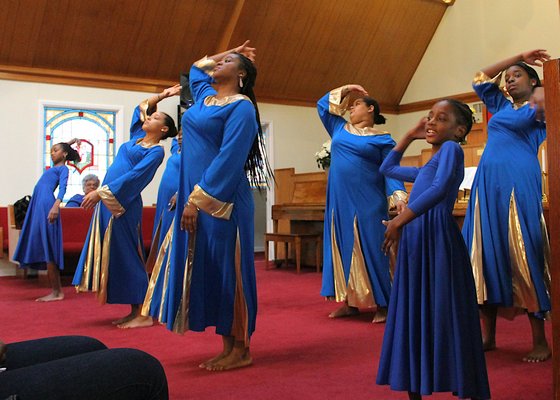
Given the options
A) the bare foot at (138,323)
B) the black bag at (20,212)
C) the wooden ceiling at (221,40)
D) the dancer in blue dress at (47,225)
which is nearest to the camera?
the bare foot at (138,323)

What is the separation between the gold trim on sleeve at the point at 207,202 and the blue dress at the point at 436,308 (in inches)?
34.2

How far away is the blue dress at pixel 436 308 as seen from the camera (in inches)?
74.6

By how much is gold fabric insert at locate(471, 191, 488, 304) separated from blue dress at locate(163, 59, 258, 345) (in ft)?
3.43

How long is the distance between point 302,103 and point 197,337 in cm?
721

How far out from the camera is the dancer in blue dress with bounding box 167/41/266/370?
2.60 m

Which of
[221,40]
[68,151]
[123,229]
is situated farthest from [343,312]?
[221,40]

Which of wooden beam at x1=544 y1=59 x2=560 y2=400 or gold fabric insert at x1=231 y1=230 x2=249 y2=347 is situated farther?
gold fabric insert at x1=231 y1=230 x2=249 y2=347

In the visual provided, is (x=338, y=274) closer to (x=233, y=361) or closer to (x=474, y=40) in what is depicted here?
(x=233, y=361)

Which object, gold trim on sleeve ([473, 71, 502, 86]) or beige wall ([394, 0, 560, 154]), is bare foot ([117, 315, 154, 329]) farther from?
beige wall ([394, 0, 560, 154])

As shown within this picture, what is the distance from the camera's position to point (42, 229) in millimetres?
5711

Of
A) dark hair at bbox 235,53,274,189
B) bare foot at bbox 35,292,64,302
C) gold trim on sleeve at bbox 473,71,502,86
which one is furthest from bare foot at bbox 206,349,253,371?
bare foot at bbox 35,292,64,302

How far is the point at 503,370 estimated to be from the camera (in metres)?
2.65

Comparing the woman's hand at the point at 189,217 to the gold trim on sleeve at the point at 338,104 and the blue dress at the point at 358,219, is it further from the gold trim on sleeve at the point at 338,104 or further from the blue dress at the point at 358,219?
the gold trim on sleeve at the point at 338,104

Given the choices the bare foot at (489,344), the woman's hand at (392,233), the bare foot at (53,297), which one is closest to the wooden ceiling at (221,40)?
the bare foot at (53,297)
